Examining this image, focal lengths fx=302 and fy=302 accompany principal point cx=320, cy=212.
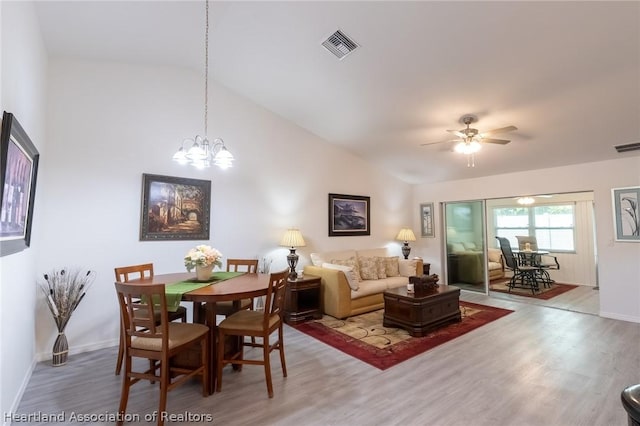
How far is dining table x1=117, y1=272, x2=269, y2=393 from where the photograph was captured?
94.2 inches

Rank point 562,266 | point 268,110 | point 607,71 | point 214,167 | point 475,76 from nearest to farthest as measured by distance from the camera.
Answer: point 607,71 → point 475,76 → point 214,167 → point 268,110 → point 562,266

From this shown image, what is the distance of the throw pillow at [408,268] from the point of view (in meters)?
5.41

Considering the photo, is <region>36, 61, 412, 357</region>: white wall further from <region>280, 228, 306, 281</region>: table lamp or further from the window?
the window

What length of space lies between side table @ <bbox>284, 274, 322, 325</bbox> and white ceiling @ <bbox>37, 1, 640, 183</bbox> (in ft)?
8.43

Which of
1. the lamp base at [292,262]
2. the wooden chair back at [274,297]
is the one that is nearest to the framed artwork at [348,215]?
the lamp base at [292,262]

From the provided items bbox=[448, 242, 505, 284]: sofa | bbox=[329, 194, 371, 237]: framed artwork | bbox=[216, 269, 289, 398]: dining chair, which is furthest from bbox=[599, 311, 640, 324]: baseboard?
bbox=[216, 269, 289, 398]: dining chair

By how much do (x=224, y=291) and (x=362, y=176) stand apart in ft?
13.8

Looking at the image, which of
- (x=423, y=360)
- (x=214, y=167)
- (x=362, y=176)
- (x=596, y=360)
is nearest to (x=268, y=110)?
(x=214, y=167)

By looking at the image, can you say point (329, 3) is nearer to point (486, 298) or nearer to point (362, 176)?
point (362, 176)

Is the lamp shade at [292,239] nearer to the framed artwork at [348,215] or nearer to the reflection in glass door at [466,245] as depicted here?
the framed artwork at [348,215]

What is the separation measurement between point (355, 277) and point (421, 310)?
1135 mm

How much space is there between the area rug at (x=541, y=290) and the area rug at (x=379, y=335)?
178 cm

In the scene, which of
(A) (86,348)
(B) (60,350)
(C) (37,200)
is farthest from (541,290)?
(C) (37,200)

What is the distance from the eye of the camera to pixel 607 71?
2908 mm
